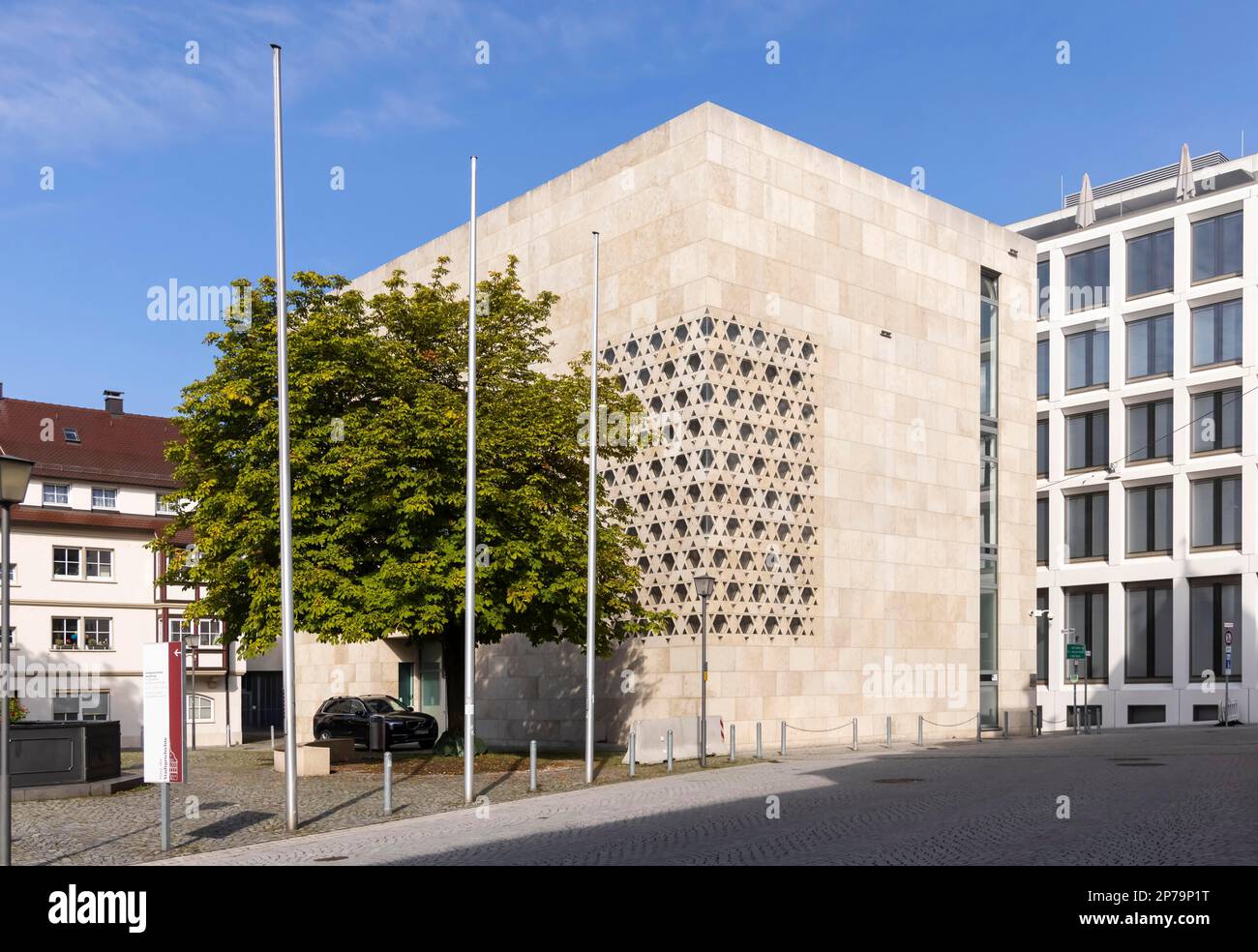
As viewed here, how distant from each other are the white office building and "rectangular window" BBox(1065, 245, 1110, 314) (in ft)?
0.23

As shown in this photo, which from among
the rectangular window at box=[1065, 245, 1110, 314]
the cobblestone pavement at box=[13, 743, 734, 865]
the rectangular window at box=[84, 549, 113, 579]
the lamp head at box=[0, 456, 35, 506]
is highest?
the rectangular window at box=[1065, 245, 1110, 314]

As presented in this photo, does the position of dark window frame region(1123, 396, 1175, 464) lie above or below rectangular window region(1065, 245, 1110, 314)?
below

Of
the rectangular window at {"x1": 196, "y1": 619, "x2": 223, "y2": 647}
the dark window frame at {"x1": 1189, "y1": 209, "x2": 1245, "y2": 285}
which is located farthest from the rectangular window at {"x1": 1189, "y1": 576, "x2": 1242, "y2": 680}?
the rectangular window at {"x1": 196, "y1": 619, "x2": 223, "y2": 647}

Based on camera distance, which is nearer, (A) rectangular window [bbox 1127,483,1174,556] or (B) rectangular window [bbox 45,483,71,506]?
(B) rectangular window [bbox 45,483,71,506]

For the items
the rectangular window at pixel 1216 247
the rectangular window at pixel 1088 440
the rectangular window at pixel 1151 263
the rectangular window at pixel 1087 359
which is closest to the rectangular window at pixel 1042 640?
the rectangular window at pixel 1088 440

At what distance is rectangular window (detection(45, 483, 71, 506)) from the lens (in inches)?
2116

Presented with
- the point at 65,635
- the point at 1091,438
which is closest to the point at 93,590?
the point at 65,635

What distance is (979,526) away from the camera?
4281cm

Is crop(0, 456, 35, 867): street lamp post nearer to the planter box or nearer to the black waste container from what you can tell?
the planter box

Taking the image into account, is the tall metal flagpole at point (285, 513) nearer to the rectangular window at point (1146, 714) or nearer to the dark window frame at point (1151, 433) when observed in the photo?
the rectangular window at point (1146, 714)

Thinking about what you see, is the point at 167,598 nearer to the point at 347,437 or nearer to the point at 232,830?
the point at 347,437

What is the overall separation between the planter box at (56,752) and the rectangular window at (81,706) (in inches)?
1189

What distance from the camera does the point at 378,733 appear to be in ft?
107
